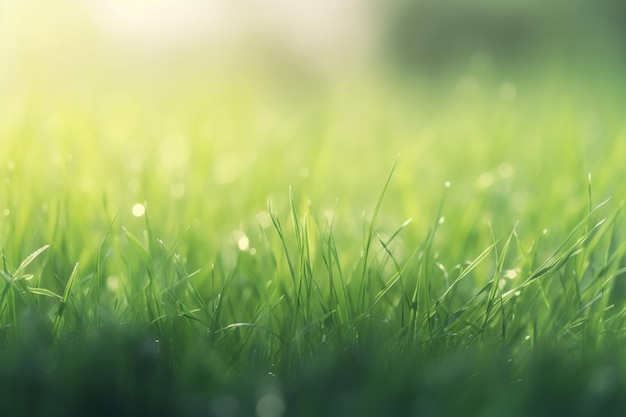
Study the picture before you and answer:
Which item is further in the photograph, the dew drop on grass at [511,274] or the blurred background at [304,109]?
the blurred background at [304,109]

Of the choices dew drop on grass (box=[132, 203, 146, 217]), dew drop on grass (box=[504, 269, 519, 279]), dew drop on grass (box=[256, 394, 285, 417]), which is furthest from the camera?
dew drop on grass (box=[132, 203, 146, 217])

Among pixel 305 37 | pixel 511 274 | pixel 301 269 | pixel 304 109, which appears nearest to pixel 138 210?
pixel 301 269

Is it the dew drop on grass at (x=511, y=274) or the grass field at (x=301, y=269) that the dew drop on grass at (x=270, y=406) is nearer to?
the grass field at (x=301, y=269)

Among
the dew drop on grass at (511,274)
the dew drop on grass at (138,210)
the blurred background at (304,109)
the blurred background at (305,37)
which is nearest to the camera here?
the dew drop on grass at (511,274)

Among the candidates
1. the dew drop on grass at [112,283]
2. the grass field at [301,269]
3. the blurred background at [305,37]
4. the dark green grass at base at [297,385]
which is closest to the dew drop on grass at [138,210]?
the grass field at [301,269]

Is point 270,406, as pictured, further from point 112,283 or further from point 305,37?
point 305,37

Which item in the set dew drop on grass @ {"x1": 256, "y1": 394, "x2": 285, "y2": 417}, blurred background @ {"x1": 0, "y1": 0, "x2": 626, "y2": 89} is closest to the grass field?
dew drop on grass @ {"x1": 256, "y1": 394, "x2": 285, "y2": 417}

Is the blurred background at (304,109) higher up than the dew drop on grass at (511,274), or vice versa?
the dew drop on grass at (511,274)

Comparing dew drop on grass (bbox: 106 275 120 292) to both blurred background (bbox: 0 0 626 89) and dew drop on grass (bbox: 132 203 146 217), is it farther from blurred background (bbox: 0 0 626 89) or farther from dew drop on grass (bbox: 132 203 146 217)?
blurred background (bbox: 0 0 626 89)

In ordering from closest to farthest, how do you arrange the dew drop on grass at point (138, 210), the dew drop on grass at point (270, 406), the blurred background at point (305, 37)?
the dew drop on grass at point (270, 406), the dew drop on grass at point (138, 210), the blurred background at point (305, 37)
